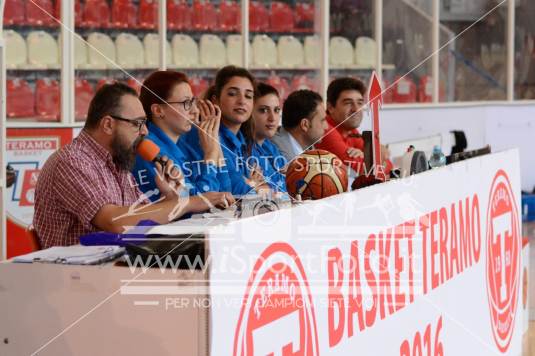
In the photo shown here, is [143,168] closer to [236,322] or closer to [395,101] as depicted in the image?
[236,322]

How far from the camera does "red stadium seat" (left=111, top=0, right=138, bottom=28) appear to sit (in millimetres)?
6008

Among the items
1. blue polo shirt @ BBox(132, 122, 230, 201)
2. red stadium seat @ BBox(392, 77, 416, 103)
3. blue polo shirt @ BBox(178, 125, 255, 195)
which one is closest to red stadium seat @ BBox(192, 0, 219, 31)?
red stadium seat @ BBox(392, 77, 416, 103)

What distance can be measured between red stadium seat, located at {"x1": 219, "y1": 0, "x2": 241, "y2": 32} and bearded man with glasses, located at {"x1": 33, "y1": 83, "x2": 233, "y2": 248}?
142 inches

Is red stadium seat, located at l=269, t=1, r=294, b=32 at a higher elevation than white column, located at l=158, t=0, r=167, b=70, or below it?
higher

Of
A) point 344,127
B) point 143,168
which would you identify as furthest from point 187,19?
point 143,168

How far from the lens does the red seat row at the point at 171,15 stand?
18.0 feet

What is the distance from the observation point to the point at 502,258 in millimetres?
3902

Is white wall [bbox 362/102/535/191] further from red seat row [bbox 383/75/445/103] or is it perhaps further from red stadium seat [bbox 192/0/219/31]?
red stadium seat [bbox 192/0/219/31]

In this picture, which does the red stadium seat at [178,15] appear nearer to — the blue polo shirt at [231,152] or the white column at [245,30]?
the white column at [245,30]

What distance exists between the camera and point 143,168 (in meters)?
3.24

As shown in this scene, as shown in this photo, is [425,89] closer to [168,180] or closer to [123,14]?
[123,14]

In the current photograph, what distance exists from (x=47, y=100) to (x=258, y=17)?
196 cm

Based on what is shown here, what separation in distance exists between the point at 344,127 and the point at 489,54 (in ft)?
14.6

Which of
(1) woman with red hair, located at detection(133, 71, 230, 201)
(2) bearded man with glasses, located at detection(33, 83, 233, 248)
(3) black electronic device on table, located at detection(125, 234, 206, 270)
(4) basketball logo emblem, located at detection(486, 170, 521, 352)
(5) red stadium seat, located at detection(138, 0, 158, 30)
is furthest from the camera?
(5) red stadium seat, located at detection(138, 0, 158, 30)
